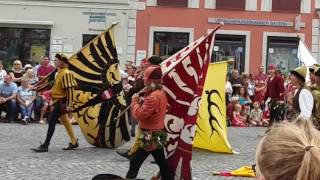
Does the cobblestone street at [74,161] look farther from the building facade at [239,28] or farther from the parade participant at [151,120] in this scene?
the building facade at [239,28]

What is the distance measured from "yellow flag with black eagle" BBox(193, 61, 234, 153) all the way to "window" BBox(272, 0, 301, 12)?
16044 mm

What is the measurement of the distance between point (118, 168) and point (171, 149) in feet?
5.31

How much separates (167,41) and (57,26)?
464cm

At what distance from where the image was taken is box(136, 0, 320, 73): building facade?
26.1m

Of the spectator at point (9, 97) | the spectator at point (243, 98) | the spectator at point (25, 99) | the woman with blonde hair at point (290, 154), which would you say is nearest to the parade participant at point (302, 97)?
the woman with blonde hair at point (290, 154)

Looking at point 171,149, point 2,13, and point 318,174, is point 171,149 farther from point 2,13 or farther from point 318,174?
point 2,13

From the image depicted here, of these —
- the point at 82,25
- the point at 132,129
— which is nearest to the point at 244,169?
the point at 132,129

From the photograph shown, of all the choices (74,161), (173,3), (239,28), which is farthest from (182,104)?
(239,28)

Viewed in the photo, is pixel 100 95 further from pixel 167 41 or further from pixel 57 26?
pixel 167 41

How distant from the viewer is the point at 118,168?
9.06 m

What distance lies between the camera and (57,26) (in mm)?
25125

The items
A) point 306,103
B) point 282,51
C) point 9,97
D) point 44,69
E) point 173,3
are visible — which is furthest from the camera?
point 282,51

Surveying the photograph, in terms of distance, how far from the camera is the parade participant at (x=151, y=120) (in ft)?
23.0

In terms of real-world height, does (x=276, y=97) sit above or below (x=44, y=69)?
below
